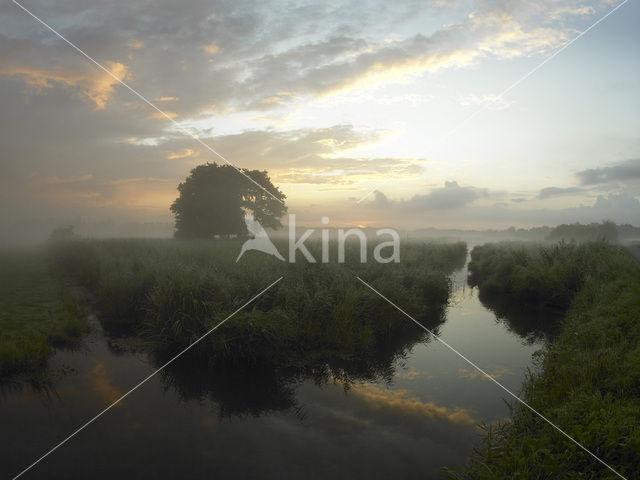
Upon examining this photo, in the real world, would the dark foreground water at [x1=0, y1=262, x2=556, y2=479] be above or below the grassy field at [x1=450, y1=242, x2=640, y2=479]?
below

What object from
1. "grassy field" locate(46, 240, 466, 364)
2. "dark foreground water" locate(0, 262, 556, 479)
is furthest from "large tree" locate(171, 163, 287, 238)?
"dark foreground water" locate(0, 262, 556, 479)

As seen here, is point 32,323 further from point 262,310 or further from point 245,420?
point 245,420

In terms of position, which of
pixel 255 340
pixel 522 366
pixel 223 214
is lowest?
pixel 522 366

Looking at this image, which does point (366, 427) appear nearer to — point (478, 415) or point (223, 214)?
point (478, 415)

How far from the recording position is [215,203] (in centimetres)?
3828

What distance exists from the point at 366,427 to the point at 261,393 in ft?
7.82

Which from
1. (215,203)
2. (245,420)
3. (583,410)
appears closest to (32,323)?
(245,420)

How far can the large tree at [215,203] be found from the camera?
37969 mm

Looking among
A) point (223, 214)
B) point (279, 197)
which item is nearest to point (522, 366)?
point (223, 214)

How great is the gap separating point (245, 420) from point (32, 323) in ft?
25.5

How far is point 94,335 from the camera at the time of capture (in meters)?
10.5

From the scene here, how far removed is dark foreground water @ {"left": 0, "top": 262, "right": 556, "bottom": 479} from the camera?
17.3 ft

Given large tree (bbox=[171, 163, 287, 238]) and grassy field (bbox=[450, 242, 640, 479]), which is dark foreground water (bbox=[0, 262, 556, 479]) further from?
large tree (bbox=[171, 163, 287, 238])

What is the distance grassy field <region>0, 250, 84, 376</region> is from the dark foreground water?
1.87 feet
